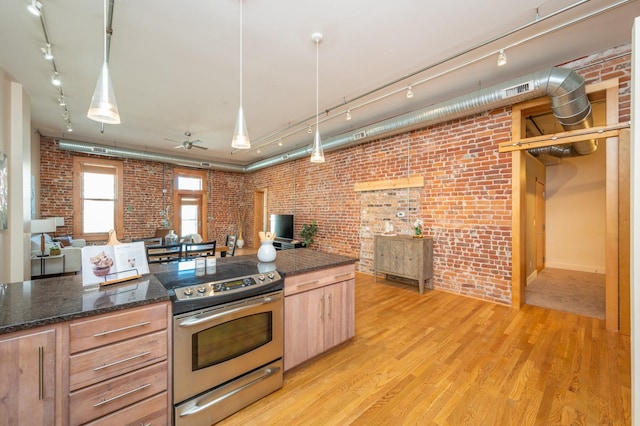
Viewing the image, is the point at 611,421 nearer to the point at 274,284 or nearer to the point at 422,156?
the point at 274,284

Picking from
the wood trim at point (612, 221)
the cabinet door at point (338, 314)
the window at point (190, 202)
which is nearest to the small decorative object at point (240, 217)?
the window at point (190, 202)

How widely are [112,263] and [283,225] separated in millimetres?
5547

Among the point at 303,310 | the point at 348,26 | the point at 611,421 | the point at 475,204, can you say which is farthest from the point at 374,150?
the point at 611,421

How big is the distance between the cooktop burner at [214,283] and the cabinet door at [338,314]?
59cm

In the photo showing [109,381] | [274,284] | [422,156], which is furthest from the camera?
[422,156]

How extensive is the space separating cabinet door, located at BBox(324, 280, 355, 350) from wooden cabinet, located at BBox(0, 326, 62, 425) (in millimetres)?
1688

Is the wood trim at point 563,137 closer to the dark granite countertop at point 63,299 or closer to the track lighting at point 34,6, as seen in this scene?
the dark granite countertop at point 63,299

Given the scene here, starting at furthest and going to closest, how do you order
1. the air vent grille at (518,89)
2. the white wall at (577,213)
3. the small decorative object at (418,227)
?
the white wall at (577,213) → the small decorative object at (418,227) → the air vent grille at (518,89)

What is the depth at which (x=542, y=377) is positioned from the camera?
2.09 meters

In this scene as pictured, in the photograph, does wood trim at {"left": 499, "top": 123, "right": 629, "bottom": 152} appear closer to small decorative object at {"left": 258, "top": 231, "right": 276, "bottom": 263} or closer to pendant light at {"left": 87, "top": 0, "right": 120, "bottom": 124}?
small decorative object at {"left": 258, "top": 231, "right": 276, "bottom": 263}

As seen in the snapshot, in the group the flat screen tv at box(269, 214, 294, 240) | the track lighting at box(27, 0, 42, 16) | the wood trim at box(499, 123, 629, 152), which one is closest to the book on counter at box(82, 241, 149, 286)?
the track lighting at box(27, 0, 42, 16)

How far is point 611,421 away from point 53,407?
309cm

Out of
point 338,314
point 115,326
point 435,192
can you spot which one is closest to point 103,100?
point 115,326

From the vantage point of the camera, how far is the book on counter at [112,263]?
1572mm
